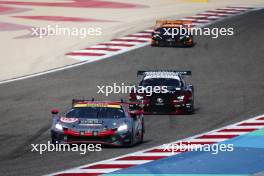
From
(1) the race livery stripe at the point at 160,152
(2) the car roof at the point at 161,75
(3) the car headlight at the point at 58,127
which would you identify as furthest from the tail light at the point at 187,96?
(3) the car headlight at the point at 58,127

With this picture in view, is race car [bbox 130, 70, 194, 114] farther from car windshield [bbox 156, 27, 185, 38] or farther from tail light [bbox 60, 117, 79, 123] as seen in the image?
car windshield [bbox 156, 27, 185, 38]

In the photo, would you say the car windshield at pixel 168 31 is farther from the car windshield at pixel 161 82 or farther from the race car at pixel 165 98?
the race car at pixel 165 98

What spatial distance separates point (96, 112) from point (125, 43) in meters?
20.8

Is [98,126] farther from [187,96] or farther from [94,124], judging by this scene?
[187,96]

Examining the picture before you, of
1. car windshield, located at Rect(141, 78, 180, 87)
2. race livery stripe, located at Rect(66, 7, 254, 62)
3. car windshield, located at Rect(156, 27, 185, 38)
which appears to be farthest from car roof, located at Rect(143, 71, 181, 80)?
car windshield, located at Rect(156, 27, 185, 38)

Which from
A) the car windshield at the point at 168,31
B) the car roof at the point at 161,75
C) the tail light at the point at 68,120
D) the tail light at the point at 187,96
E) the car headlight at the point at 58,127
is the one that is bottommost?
the tail light at the point at 187,96

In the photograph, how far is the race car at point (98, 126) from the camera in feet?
77.9

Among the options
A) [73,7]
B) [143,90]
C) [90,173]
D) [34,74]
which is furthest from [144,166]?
[73,7]

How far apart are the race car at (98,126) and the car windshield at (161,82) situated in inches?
258

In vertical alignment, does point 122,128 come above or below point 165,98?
above

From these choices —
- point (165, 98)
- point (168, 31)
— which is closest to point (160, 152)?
point (165, 98)

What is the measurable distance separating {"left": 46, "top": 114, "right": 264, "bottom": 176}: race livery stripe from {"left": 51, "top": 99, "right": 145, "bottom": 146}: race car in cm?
60

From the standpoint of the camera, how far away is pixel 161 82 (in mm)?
31797

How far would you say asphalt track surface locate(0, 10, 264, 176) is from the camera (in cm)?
2331
